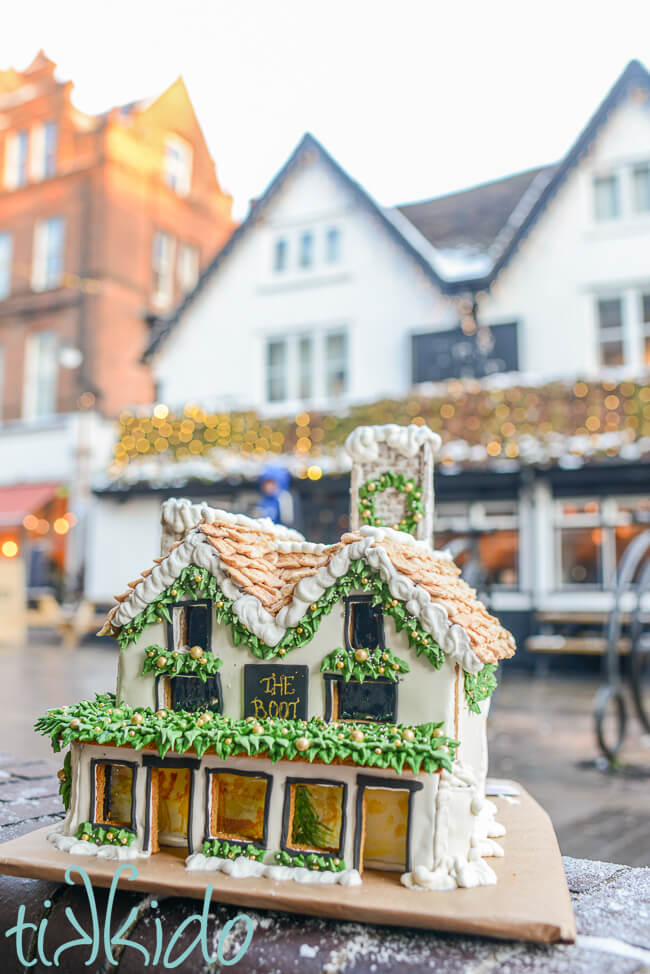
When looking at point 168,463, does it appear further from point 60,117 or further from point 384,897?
point 384,897

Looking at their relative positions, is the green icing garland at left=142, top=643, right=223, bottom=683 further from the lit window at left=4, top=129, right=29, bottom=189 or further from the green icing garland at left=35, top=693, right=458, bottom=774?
the lit window at left=4, top=129, right=29, bottom=189

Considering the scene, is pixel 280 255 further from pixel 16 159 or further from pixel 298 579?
pixel 298 579

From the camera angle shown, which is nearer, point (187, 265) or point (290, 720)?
point (290, 720)

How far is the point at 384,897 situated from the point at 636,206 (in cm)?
1319

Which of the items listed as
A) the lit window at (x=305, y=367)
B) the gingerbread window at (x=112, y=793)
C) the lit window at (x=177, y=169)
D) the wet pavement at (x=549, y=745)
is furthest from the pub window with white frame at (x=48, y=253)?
the gingerbread window at (x=112, y=793)

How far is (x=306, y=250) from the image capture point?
1480 centimetres

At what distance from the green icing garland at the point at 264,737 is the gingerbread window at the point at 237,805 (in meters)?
0.08

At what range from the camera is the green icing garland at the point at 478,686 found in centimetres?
149

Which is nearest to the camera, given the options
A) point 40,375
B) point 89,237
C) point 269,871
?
point 269,871

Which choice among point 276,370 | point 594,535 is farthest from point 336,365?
point 594,535

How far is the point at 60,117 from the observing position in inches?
773

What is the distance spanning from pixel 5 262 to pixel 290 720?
22130 mm

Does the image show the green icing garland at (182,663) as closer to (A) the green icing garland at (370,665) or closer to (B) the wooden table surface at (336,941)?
(A) the green icing garland at (370,665)

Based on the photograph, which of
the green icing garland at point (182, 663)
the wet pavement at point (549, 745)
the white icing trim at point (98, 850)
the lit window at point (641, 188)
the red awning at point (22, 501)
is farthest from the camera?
the red awning at point (22, 501)
